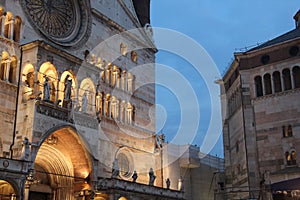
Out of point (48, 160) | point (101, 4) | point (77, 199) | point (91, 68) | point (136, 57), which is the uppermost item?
point (101, 4)

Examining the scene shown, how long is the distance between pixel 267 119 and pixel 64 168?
1743 centimetres

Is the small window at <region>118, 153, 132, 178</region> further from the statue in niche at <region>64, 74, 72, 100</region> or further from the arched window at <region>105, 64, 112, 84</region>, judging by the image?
the statue in niche at <region>64, 74, 72, 100</region>

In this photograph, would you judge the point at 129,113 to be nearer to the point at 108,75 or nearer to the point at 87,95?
the point at 108,75

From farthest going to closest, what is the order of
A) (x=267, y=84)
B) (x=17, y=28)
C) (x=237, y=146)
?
(x=237, y=146) → (x=267, y=84) → (x=17, y=28)

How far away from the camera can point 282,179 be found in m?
33.2

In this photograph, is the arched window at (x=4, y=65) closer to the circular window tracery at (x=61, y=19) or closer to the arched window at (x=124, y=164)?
the circular window tracery at (x=61, y=19)

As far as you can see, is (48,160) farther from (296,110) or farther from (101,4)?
(296,110)

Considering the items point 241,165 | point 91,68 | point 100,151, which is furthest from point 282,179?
point 91,68

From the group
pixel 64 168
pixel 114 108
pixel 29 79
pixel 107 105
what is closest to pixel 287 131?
pixel 114 108

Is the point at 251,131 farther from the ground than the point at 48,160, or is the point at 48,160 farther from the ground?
the point at 251,131

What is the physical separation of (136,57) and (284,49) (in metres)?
12.1

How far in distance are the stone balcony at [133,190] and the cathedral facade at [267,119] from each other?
5.62 meters

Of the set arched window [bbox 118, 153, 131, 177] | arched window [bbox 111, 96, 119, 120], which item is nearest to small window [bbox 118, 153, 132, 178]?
arched window [bbox 118, 153, 131, 177]

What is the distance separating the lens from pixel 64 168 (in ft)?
86.3
